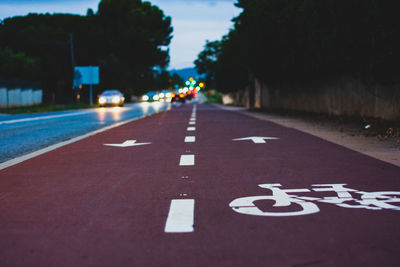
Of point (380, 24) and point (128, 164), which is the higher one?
point (380, 24)

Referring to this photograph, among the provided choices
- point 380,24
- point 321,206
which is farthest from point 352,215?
point 380,24

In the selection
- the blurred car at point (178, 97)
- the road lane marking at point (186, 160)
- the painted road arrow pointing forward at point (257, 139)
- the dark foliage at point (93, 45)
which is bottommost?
the blurred car at point (178, 97)

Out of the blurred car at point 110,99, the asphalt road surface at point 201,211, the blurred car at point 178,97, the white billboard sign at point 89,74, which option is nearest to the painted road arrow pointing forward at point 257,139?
the asphalt road surface at point 201,211

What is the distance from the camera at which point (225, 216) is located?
17.5 feet

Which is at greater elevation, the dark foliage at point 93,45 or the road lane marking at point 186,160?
the dark foliage at point 93,45

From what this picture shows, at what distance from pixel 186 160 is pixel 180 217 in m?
4.33

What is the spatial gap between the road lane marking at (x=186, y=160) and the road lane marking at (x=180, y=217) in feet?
9.82

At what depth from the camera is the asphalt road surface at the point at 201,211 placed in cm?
415

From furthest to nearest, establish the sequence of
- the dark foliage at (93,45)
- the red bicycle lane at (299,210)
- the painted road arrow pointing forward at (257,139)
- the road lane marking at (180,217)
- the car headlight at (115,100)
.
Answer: the dark foliage at (93,45) < the car headlight at (115,100) < the painted road arrow pointing forward at (257,139) < the road lane marking at (180,217) < the red bicycle lane at (299,210)

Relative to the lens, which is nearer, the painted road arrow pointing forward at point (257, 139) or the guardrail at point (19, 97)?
the painted road arrow pointing forward at point (257, 139)

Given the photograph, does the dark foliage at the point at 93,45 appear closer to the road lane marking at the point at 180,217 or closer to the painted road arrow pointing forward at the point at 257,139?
the painted road arrow pointing forward at the point at 257,139

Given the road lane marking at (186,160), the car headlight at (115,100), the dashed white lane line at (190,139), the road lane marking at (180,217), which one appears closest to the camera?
the road lane marking at (180,217)

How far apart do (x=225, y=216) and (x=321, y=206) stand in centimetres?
106

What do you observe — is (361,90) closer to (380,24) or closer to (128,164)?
(380,24)
